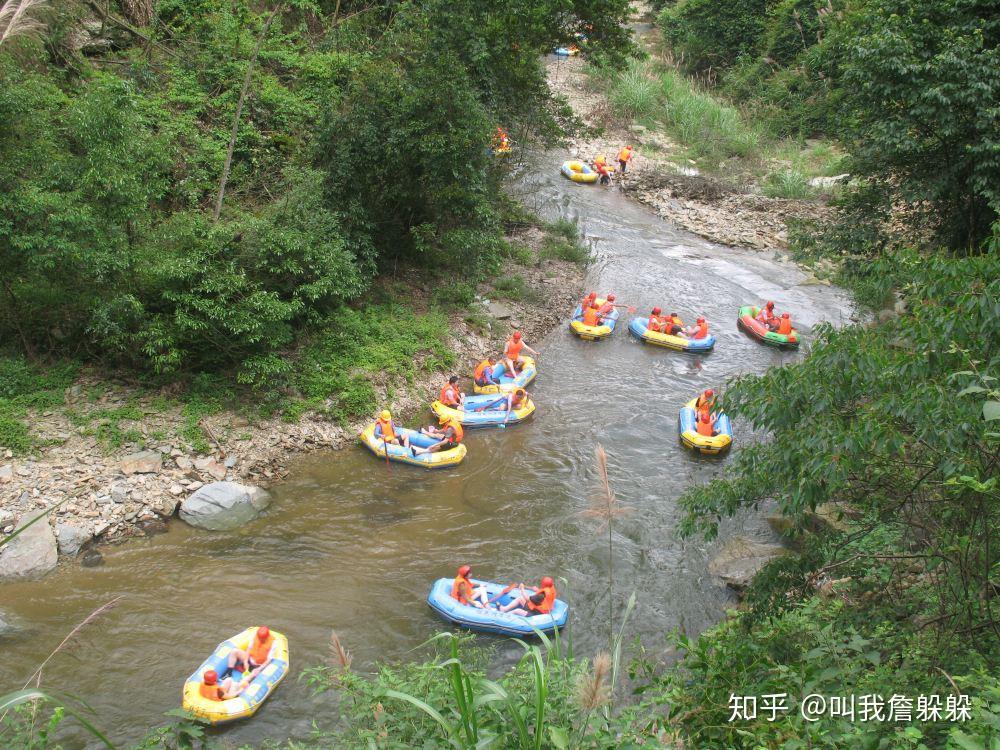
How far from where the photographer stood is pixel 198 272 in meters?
10.3

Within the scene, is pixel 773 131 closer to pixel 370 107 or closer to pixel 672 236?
pixel 672 236

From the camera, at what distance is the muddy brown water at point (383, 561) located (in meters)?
7.53

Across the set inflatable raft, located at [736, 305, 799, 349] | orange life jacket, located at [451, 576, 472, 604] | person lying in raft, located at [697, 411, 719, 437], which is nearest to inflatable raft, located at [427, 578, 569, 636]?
orange life jacket, located at [451, 576, 472, 604]

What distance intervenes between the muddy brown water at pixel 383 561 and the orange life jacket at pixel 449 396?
0.69m

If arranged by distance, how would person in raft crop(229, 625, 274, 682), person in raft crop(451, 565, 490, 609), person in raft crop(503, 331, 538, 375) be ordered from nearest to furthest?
person in raft crop(229, 625, 274, 682)
person in raft crop(451, 565, 490, 609)
person in raft crop(503, 331, 538, 375)

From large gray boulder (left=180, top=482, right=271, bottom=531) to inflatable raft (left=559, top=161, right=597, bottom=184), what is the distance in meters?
15.6

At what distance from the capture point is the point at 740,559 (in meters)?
9.35

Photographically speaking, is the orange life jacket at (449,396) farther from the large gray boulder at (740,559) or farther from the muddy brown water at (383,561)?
the large gray boulder at (740,559)

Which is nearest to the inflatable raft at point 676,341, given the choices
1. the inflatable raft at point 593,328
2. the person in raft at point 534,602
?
the inflatable raft at point 593,328

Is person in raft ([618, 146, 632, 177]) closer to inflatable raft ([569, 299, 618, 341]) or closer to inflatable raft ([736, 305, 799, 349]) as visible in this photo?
inflatable raft ([736, 305, 799, 349])

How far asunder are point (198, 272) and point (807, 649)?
889 cm

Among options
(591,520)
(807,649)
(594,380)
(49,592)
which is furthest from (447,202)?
(807,649)

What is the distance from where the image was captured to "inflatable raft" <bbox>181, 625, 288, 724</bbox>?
695 cm

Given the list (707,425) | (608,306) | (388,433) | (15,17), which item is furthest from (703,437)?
(15,17)
